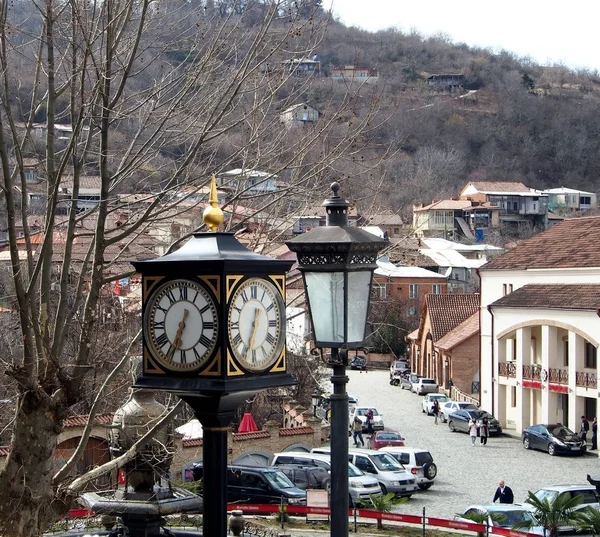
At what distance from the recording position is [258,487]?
23625mm

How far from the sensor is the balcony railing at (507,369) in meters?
41.6

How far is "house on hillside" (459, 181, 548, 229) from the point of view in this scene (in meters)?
127

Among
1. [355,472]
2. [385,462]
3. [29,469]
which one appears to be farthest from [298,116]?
[385,462]

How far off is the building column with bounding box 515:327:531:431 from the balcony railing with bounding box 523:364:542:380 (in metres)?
0.24

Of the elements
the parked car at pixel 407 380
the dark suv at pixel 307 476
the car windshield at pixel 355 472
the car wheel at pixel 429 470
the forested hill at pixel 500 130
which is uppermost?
the forested hill at pixel 500 130

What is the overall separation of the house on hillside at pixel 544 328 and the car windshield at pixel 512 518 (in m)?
16.3

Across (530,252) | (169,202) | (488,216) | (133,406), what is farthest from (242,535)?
(488,216)

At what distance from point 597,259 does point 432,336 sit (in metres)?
19.5

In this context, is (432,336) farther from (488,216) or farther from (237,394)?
(488,216)

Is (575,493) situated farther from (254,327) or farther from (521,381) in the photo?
(521,381)

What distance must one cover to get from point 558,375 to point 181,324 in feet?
112

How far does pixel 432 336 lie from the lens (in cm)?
5712

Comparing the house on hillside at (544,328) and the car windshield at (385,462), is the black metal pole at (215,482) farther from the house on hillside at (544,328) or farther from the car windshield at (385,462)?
the house on hillside at (544,328)

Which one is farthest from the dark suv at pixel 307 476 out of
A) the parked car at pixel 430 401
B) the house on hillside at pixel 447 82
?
the house on hillside at pixel 447 82
